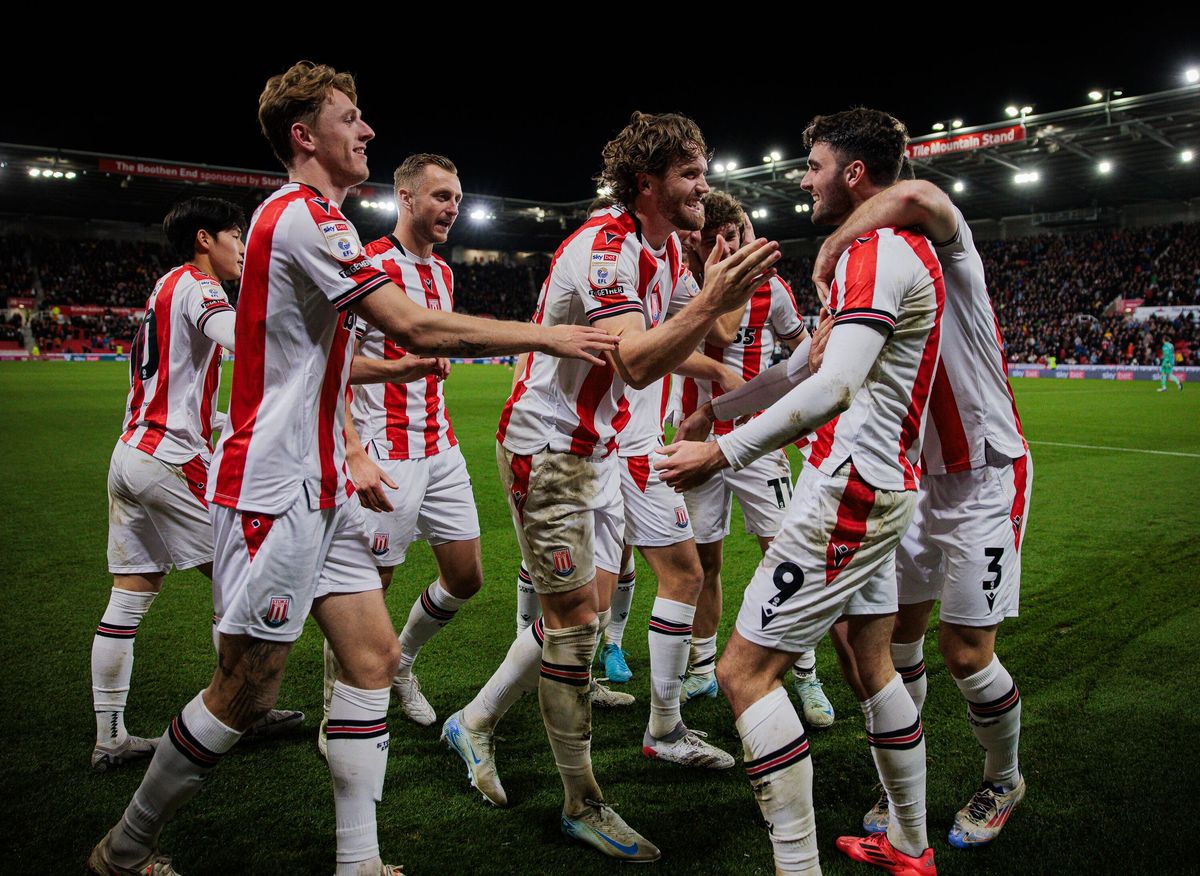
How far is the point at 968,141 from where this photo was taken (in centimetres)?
3138

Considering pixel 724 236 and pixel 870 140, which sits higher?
pixel 870 140

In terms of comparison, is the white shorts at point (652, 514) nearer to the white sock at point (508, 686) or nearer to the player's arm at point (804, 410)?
the white sock at point (508, 686)

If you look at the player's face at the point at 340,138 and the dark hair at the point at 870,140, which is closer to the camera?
the player's face at the point at 340,138

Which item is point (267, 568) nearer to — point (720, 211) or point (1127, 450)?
point (720, 211)

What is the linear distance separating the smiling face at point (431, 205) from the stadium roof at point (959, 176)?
1017 inches

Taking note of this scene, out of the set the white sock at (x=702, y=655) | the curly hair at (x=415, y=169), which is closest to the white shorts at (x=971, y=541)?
the white sock at (x=702, y=655)

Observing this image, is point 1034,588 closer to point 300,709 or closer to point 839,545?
point 839,545

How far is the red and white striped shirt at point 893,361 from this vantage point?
2449mm

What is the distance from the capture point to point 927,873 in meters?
2.68

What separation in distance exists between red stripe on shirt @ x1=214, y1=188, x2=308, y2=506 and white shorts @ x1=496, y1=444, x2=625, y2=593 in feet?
3.44

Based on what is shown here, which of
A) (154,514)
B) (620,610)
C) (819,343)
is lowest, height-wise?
(620,610)

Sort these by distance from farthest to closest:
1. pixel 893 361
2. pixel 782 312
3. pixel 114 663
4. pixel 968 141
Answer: pixel 968 141 → pixel 782 312 → pixel 114 663 → pixel 893 361

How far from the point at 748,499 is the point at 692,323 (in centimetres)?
231

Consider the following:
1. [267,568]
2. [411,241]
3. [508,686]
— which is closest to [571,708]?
[508,686]
